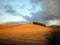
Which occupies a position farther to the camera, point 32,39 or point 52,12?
point 52,12

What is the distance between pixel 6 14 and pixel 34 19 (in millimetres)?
229

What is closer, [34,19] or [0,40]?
[0,40]

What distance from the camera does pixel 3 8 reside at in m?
1.32

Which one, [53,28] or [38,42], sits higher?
[53,28]

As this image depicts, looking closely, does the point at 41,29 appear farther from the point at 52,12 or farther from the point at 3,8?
the point at 3,8

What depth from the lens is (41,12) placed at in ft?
4.51

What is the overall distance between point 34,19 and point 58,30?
0.70ft

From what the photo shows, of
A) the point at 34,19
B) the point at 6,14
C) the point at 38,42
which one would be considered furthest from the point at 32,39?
the point at 6,14

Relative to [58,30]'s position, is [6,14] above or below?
above

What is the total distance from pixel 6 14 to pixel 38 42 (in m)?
0.33

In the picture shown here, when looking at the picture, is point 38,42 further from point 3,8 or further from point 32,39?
point 3,8

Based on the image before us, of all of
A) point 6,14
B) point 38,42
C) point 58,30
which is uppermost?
point 6,14

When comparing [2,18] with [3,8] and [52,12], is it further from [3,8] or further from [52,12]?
[52,12]

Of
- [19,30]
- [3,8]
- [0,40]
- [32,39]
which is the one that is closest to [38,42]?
[32,39]
